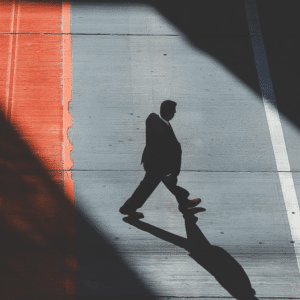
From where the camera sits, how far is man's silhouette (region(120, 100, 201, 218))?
→ 479 cm

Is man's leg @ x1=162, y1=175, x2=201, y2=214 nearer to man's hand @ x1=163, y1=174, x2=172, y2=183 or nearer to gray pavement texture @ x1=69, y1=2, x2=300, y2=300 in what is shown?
man's hand @ x1=163, y1=174, x2=172, y2=183

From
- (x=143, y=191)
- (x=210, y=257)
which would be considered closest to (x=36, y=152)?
(x=143, y=191)

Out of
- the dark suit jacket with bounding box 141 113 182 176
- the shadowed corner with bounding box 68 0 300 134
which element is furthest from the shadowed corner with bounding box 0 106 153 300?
the shadowed corner with bounding box 68 0 300 134

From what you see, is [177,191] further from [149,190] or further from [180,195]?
[149,190]

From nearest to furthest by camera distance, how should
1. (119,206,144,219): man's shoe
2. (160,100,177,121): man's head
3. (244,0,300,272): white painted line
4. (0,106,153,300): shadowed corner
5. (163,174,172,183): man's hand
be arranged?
(160,100,177,121): man's head, (0,106,153,300): shadowed corner, (163,174,172,183): man's hand, (119,206,144,219): man's shoe, (244,0,300,272): white painted line

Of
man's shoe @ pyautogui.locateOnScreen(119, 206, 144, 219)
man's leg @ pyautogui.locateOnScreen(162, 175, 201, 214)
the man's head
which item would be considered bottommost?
man's shoe @ pyautogui.locateOnScreen(119, 206, 144, 219)

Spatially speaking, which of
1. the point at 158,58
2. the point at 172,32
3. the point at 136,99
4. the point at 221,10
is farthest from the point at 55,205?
the point at 221,10

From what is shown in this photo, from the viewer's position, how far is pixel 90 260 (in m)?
5.25

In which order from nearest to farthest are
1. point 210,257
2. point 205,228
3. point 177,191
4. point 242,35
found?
point 210,257
point 177,191
point 205,228
point 242,35

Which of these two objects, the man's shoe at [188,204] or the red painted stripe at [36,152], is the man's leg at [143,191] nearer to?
the man's shoe at [188,204]

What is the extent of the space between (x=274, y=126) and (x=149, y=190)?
2.98 metres

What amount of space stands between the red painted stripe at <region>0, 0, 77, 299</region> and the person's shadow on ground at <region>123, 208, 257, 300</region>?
1.17 m

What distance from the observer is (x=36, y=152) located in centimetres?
627

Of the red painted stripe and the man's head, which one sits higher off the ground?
the man's head
